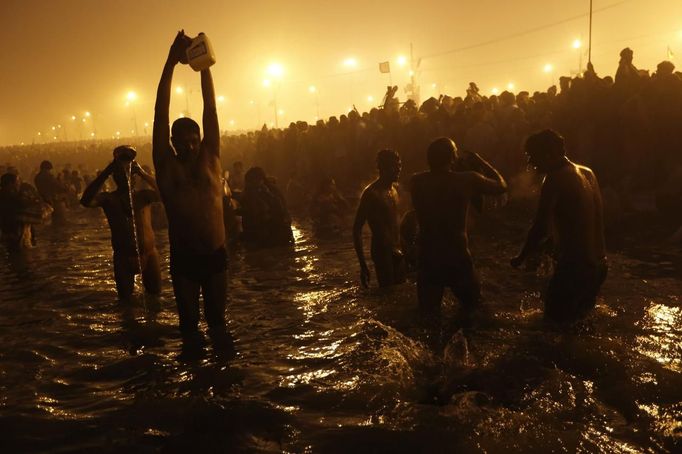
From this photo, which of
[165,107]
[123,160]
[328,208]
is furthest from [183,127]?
[328,208]

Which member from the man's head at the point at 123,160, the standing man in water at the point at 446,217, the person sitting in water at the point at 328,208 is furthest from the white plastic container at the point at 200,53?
the person sitting in water at the point at 328,208

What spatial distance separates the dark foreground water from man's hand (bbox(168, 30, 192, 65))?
8.90 ft

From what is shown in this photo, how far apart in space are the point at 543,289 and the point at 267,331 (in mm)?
3877

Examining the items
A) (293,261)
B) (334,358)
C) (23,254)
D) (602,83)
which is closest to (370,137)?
(602,83)

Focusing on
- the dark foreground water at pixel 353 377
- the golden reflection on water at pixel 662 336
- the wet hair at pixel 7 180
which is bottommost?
the golden reflection on water at pixel 662 336

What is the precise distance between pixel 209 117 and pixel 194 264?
4.19ft

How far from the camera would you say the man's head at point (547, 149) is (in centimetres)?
471

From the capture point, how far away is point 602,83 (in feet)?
47.0

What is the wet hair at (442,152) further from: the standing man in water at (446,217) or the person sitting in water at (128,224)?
the person sitting in water at (128,224)

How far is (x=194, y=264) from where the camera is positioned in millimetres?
4559

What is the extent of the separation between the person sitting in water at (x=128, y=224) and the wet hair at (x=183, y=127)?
2.43m

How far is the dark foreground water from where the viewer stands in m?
3.69

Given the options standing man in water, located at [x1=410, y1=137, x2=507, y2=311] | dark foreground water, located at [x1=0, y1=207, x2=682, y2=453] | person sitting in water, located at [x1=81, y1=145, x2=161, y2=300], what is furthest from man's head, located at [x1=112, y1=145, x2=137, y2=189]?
standing man in water, located at [x1=410, y1=137, x2=507, y2=311]

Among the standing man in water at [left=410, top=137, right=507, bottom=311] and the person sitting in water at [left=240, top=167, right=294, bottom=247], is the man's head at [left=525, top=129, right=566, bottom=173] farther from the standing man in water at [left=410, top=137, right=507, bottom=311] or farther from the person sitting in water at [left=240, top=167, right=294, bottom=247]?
the person sitting in water at [left=240, top=167, right=294, bottom=247]
